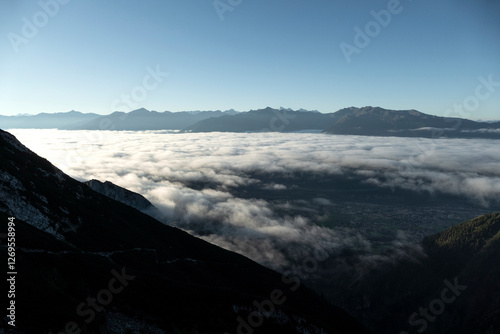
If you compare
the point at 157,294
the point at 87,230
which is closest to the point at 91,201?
the point at 87,230

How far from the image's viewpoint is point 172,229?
18612cm

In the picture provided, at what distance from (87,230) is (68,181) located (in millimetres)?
61865

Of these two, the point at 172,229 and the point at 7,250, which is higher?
the point at 7,250

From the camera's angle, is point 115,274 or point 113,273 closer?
point 113,273

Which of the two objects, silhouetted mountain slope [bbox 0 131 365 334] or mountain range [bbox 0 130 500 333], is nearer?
mountain range [bbox 0 130 500 333]

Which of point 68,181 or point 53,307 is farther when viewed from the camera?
point 68,181

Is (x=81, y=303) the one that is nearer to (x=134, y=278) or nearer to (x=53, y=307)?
(x=53, y=307)

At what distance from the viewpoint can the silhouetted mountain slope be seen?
185 ft

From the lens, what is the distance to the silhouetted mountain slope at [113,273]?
56.3 m

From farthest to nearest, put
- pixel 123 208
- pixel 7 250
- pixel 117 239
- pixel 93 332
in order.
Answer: pixel 123 208
pixel 117 239
pixel 7 250
pixel 93 332

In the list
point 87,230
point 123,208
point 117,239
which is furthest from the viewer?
point 123,208

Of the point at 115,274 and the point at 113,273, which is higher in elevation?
the point at 113,273

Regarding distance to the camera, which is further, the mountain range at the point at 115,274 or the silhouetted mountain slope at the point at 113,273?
the silhouetted mountain slope at the point at 113,273

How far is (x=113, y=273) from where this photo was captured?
7962 centimetres
